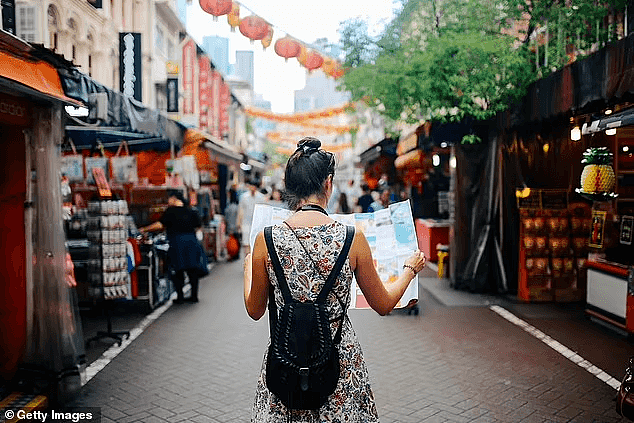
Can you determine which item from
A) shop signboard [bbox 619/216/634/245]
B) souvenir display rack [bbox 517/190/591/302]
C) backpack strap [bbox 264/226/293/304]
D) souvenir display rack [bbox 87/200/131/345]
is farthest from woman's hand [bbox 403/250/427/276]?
souvenir display rack [bbox 517/190/591/302]

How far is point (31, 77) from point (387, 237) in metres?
3.30

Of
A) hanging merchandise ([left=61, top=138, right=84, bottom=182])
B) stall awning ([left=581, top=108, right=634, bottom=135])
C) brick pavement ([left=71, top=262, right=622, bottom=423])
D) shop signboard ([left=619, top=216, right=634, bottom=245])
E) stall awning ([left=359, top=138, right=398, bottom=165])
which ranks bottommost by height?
brick pavement ([left=71, top=262, right=622, bottom=423])

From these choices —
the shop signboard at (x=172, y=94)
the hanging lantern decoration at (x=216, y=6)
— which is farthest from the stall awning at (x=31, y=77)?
the shop signboard at (x=172, y=94)

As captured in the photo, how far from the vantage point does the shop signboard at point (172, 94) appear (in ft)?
58.1

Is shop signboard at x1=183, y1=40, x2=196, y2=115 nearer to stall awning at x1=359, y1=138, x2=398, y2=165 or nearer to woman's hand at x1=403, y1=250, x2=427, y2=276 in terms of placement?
stall awning at x1=359, y1=138, x2=398, y2=165

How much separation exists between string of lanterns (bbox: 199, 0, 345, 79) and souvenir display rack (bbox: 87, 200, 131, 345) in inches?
185

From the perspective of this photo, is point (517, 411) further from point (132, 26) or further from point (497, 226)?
point (132, 26)

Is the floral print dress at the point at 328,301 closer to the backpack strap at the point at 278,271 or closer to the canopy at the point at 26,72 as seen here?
the backpack strap at the point at 278,271

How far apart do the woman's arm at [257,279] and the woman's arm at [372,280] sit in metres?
0.39

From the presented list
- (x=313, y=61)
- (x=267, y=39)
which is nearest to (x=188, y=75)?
(x=313, y=61)

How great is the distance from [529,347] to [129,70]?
8.28 meters

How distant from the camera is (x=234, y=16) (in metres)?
11.2

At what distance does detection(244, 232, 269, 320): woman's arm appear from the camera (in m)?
2.65

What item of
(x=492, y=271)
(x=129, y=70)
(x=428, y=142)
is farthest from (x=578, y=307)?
(x=129, y=70)
